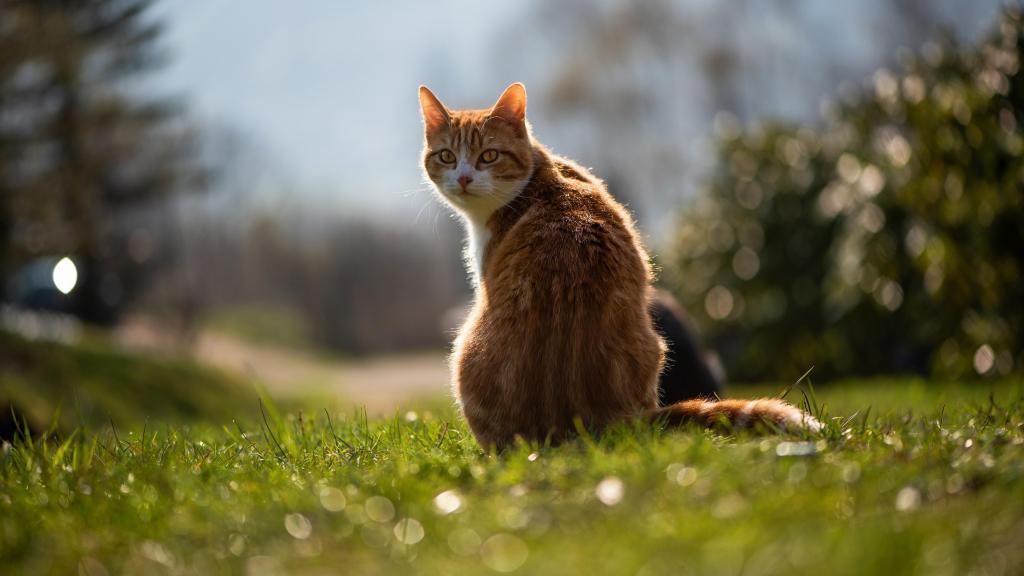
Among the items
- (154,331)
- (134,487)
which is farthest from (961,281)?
(154,331)

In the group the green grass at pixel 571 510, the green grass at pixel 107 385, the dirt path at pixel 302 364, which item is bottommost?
the dirt path at pixel 302 364

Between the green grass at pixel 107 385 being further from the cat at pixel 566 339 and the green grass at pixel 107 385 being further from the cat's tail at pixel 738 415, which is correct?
the cat's tail at pixel 738 415

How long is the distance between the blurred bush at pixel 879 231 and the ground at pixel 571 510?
604cm

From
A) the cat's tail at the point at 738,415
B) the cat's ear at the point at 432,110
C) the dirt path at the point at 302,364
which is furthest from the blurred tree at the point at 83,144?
the cat's tail at the point at 738,415

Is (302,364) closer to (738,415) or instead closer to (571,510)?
(738,415)

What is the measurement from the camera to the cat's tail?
144 inches

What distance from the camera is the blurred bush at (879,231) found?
898cm

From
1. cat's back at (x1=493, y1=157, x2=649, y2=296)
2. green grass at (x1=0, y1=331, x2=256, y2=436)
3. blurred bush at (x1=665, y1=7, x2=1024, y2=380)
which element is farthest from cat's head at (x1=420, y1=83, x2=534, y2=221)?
green grass at (x1=0, y1=331, x2=256, y2=436)

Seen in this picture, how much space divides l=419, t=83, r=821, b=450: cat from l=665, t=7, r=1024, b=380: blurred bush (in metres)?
6.42

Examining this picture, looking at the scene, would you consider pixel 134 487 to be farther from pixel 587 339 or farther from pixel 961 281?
pixel 961 281

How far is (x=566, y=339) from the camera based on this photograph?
3.64 m

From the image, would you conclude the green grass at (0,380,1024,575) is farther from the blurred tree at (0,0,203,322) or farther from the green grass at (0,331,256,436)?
the blurred tree at (0,0,203,322)

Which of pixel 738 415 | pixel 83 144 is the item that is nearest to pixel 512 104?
pixel 738 415

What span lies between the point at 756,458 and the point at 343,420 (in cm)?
313
